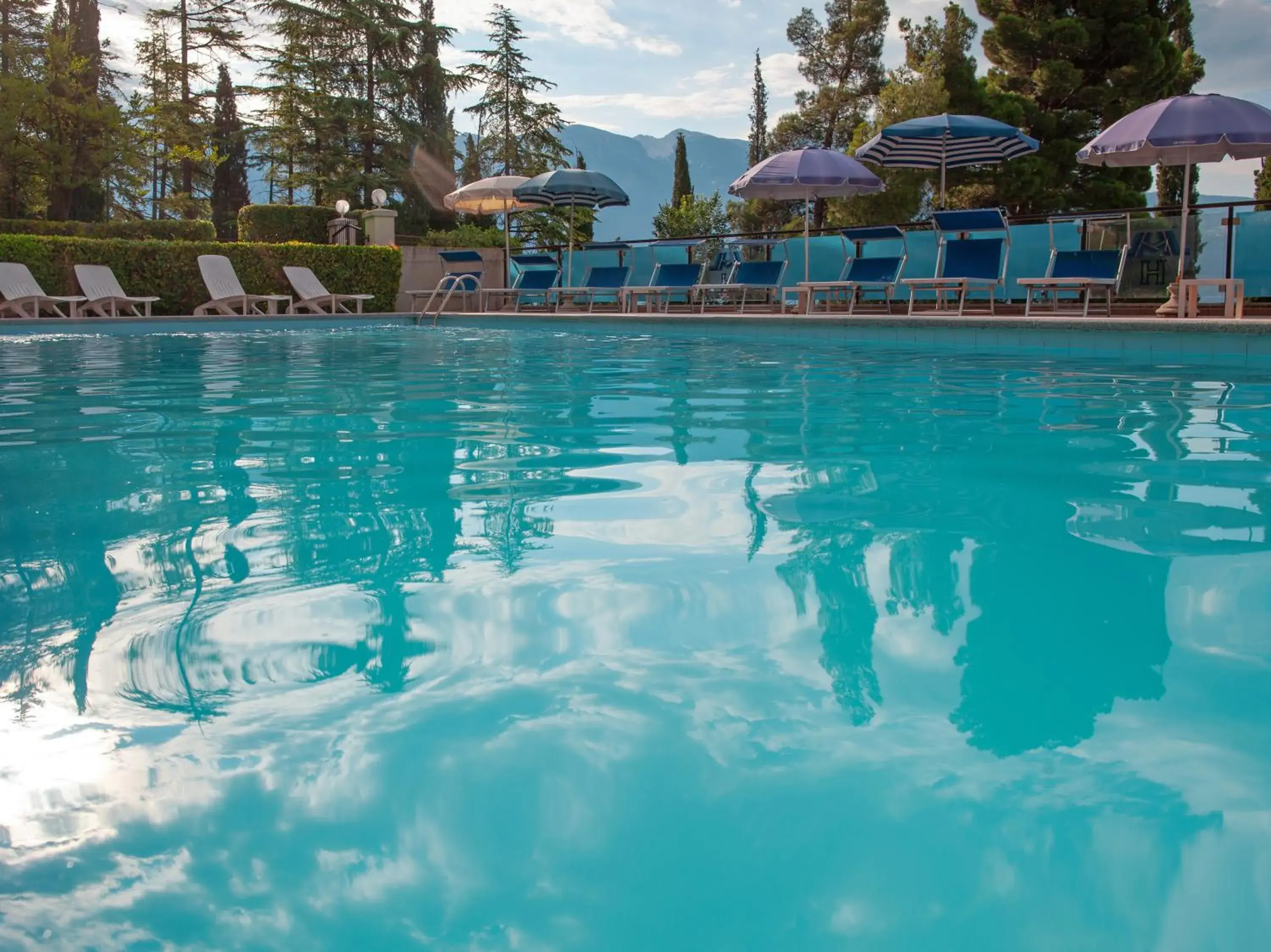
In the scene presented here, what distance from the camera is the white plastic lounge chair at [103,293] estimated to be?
1370 cm

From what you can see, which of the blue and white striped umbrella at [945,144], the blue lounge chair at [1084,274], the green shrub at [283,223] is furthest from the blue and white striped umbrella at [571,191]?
the green shrub at [283,223]

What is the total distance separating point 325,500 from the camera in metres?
3.26

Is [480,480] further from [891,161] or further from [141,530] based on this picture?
[891,161]

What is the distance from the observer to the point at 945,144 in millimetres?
12664

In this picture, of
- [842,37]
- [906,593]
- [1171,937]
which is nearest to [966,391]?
[906,593]

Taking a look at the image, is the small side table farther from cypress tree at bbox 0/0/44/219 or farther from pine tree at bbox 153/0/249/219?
pine tree at bbox 153/0/249/219

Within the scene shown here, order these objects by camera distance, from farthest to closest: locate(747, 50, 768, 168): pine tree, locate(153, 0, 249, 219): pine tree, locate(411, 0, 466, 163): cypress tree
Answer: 1. locate(747, 50, 768, 168): pine tree
2. locate(153, 0, 249, 219): pine tree
3. locate(411, 0, 466, 163): cypress tree

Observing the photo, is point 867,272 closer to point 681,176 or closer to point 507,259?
point 507,259

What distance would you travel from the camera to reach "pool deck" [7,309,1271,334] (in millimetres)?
8625

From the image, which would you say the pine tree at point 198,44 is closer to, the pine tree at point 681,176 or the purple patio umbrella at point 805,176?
the pine tree at point 681,176

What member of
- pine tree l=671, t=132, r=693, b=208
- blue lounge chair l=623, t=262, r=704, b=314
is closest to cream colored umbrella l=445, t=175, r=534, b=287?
blue lounge chair l=623, t=262, r=704, b=314

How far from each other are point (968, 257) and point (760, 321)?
239 centimetres

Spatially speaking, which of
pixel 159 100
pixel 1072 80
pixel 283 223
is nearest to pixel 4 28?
pixel 159 100

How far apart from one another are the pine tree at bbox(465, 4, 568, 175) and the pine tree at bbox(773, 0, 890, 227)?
7.78m
